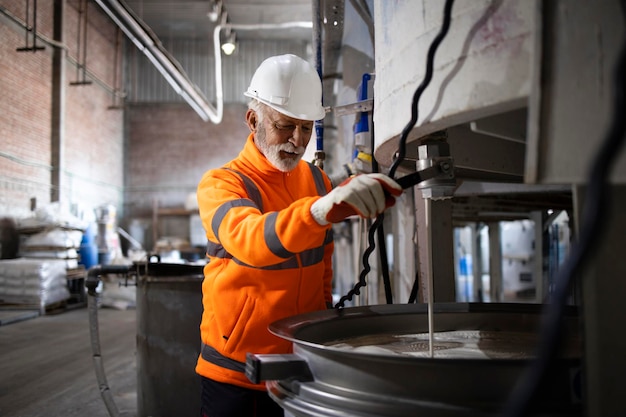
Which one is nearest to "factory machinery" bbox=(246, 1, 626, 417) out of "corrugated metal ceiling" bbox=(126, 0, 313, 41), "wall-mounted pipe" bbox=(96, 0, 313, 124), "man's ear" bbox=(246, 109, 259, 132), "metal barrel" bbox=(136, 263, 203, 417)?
"man's ear" bbox=(246, 109, 259, 132)

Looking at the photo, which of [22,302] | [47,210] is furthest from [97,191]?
[22,302]

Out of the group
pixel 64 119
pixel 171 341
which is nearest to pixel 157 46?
pixel 64 119

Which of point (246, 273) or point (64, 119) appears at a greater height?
point (64, 119)

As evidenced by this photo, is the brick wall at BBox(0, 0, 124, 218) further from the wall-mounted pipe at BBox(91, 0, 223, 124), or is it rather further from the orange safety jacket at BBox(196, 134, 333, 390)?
the orange safety jacket at BBox(196, 134, 333, 390)

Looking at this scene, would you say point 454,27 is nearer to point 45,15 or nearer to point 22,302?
point 22,302

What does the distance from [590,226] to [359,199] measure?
588 millimetres

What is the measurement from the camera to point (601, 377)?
678 mm

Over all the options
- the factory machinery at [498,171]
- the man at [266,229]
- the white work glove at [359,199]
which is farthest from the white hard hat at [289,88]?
the white work glove at [359,199]

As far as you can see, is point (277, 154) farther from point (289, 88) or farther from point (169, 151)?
point (169, 151)

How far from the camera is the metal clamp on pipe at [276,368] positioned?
1030mm

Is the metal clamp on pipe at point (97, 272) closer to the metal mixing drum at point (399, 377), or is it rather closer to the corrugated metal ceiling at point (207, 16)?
the metal mixing drum at point (399, 377)

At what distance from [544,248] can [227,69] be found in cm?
1072

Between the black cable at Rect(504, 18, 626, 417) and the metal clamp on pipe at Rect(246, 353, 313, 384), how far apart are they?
1.81 feet

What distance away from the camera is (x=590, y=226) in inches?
22.4
